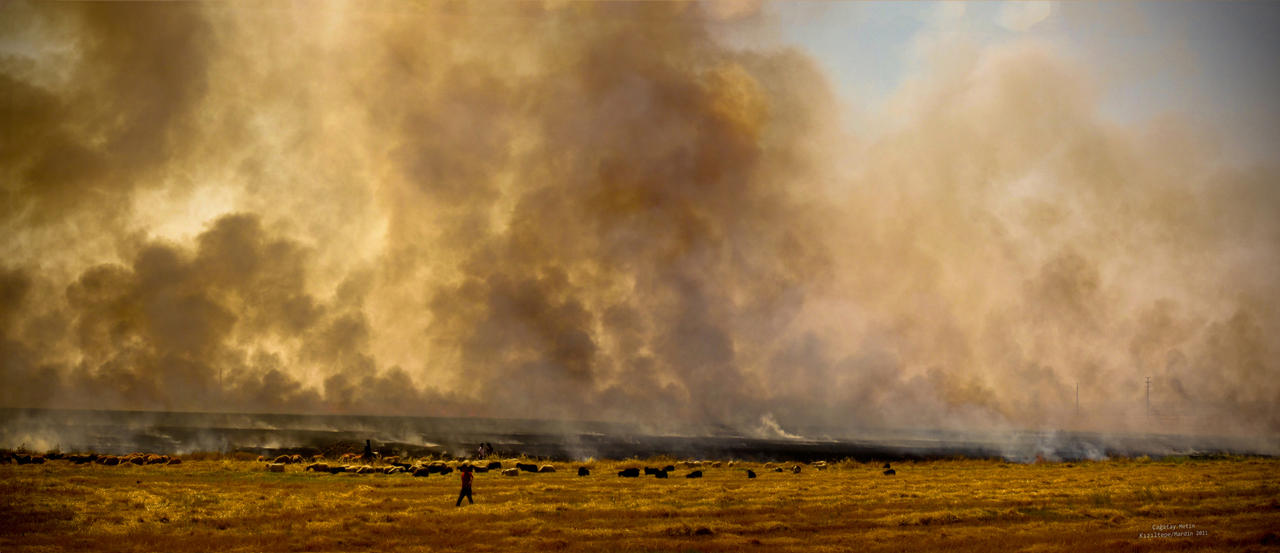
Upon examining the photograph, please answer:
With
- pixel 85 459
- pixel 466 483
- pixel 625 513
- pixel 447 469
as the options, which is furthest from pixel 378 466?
pixel 625 513

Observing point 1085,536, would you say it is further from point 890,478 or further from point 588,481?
point 588,481

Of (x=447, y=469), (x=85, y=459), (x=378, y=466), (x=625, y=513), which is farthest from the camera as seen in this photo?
(x=85, y=459)

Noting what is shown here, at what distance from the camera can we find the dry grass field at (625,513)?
3278cm

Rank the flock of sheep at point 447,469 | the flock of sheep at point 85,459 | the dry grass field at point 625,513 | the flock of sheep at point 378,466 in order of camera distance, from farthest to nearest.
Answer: the flock of sheep at point 85,459, the flock of sheep at point 378,466, the flock of sheep at point 447,469, the dry grass field at point 625,513

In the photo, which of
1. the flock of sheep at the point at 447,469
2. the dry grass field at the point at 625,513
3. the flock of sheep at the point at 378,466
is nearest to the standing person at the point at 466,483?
the dry grass field at the point at 625,513

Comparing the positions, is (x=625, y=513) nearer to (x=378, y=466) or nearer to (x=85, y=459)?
(x=378, y=466)

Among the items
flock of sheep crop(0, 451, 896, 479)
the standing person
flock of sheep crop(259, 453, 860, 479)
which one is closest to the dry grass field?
the standing person

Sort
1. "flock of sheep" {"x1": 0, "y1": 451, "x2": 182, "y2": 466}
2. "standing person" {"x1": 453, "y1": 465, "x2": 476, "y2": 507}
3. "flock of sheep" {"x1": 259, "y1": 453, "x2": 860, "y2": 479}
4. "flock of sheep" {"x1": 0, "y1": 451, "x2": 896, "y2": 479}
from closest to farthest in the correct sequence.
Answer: "standing person" {"x1": 453, "y1": 465, "x2": 476, "y2": 507} < "flock of sheep" {"x1": 259, "y1": 453, "x2": 860, "y2": 479} < "flock of sheep" {"x1": 0, "y1": 451, "x2": 896, "y2": 479} < "flock of sheep" {"x1": 0, "y1": 451, "x2": 182, "y2": 466}

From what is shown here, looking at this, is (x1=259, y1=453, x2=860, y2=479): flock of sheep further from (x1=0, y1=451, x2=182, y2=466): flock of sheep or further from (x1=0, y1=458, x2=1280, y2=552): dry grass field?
(x1=0, y1=451, x2=182, y2=466): flock of sheep

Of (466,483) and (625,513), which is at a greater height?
(466,483)

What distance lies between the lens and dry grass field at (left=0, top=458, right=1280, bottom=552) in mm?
32781

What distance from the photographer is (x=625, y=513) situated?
133 feet

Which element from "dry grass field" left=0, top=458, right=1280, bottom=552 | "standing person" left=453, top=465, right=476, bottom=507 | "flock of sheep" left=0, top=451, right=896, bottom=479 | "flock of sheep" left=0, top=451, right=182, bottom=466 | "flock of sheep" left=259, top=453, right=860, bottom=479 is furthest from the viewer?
"flock of sheep" left=0, top=451, right=182, bottom=466

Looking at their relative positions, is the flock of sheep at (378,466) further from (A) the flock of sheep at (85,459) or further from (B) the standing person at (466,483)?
(B) the standing person at (466,483)
